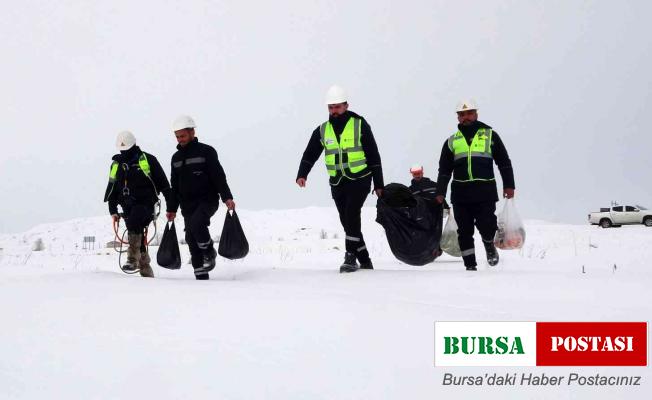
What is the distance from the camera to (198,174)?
6.99 meters

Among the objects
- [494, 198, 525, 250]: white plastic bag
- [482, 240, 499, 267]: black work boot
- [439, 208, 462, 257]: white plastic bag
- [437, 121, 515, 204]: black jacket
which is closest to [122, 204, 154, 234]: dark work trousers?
[437, 121, 515, 204]: black jacket

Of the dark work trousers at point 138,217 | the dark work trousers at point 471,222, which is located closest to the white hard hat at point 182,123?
the dark work trousers at point 138,217

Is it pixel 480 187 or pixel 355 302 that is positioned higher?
pixel 480 187

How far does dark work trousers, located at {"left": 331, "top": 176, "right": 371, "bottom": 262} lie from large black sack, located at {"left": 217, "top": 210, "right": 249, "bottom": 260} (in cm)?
113

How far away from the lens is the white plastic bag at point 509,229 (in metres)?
7.37

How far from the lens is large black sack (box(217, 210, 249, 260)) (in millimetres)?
6855

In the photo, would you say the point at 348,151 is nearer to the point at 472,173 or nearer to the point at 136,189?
the point at 472,173

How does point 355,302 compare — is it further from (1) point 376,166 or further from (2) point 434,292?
(1) point 376,166

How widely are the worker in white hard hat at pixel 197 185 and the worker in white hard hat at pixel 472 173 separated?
260cm

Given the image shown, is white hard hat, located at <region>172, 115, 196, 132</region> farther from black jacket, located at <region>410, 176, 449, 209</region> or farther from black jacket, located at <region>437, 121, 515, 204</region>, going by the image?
black jacket, located at <region>410, 176, 449, 209</region>

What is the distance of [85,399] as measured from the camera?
225cm

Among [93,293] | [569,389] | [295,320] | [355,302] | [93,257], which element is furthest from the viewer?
[93,257]

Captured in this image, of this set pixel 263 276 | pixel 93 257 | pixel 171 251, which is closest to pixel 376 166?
pixel 263 276

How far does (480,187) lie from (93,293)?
4.53 m
